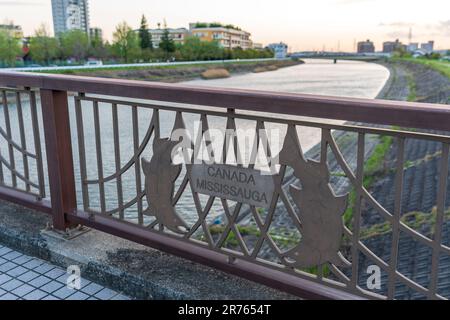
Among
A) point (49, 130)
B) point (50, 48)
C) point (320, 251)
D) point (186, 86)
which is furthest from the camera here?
point (50, 48)

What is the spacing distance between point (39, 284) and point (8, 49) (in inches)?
2212

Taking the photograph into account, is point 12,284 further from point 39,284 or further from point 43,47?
point 43,47

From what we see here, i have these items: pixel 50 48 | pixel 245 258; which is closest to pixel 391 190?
A: pixel 245 258

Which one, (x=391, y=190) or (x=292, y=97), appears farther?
(x=391, y=190)

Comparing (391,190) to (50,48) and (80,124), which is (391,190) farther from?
(50,48)

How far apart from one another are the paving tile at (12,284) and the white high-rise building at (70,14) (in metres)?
136

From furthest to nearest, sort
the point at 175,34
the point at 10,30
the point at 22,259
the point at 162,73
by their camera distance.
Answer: the point at 175,34 < the point at 10,30 < the point at 162,73 < the point at 22,259

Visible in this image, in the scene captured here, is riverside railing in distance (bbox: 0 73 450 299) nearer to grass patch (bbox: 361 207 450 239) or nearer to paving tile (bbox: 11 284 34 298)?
paving tile (bbox: 11 284 34 298)

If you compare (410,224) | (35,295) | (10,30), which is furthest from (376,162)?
(10,30)

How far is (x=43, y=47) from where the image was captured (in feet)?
197

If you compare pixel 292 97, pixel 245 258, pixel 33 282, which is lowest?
pixel 33 282

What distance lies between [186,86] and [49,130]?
1.01 meters

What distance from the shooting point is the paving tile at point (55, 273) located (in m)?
2.55

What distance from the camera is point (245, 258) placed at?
7.06 ft
